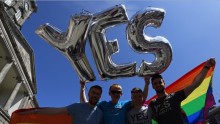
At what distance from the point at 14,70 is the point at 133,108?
25.6 m

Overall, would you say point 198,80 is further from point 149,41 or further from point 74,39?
point 74,39

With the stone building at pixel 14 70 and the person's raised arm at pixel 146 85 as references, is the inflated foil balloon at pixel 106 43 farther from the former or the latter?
the stone building at pixel 14 70

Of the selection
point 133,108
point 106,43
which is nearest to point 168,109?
point 133,108

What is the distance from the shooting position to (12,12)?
41.7m

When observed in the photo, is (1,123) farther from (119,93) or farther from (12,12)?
(12,12)

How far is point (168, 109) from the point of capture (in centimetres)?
479

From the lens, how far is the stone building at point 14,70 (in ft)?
83.6

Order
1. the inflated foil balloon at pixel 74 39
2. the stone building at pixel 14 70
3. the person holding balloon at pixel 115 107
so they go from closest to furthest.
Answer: the person holding balloon at pixel 115 107 → the inflated foil balloon at pixel 74 39 → the stone building at pixel 14 70

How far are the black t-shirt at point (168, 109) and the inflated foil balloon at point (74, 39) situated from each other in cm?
167

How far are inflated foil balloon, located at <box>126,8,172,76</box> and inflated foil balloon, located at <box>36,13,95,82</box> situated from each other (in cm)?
99

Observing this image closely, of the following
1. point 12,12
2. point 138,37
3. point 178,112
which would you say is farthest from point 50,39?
point 12,12

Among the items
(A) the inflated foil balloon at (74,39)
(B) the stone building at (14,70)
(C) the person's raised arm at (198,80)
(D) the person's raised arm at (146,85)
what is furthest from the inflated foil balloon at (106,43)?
(B) the stone building at (14,70)

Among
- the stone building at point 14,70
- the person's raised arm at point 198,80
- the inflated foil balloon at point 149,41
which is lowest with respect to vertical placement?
the person's raised arm at point 198,80

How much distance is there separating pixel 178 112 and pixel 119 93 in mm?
1181
